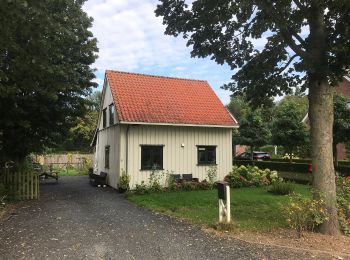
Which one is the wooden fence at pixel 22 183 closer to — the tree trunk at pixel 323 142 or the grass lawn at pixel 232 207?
the grass lawn at pixel 232 207

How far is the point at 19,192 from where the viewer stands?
51.3 ft

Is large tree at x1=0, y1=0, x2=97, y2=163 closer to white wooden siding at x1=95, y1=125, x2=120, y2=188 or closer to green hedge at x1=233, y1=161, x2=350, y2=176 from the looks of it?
white wooden siding at x1=95, y1=125, x2=120, y2=188

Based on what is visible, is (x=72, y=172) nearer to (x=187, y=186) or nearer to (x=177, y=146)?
(x=177, y=146)

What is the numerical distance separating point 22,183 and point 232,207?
866 cm

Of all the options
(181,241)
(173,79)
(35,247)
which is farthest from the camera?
(173,79)

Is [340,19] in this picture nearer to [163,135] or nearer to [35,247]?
[35,247]

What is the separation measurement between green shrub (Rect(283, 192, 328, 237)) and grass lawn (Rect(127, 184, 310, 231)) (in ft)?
3.07

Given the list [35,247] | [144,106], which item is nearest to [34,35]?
[35,247]

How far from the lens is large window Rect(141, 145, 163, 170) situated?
1941cm

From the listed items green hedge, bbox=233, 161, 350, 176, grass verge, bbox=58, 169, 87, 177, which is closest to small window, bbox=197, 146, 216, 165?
green hedge, bbox=233, 161, 350, 176

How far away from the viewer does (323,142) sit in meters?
9.34

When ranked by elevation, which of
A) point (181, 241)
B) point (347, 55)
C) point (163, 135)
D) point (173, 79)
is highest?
point (173, 79)

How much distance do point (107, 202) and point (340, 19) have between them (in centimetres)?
1043

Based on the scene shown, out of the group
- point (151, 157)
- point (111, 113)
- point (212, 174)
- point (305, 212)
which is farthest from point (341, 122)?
point (305, 212)
